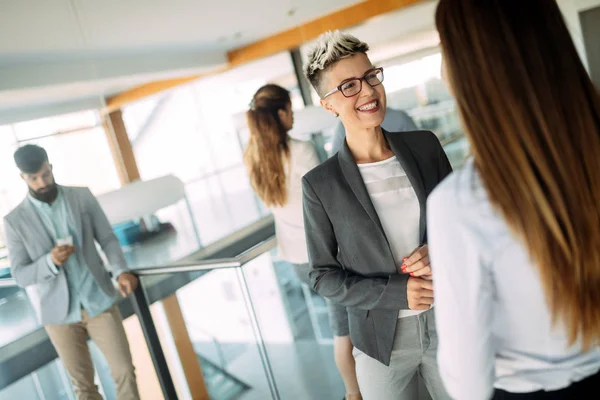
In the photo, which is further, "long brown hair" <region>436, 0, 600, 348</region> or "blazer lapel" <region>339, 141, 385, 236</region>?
"blazer lapel" <region>339, 141, 385, 236</region>

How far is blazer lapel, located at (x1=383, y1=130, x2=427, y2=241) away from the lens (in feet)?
3.86

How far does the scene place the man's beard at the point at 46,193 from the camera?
2.25 meters

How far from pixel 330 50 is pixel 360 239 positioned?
0.50 m

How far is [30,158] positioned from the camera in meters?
2.17

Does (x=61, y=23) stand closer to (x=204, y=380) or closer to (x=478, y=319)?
(x=204, y=380)

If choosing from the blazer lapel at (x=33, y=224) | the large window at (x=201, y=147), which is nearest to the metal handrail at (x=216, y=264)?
the blazer lapel at (x=33, y=224)

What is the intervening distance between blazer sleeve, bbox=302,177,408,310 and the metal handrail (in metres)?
0.77

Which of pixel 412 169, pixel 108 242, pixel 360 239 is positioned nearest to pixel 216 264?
pixel 108 242

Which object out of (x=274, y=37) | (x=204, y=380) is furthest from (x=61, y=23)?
(x=274, y=37)

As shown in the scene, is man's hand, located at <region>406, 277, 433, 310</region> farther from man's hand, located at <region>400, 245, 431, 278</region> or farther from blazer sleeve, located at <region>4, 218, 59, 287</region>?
blazer sleeve, located at <region>4, 218, 59, 287</region>

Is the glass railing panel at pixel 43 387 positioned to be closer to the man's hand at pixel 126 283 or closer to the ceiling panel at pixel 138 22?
the man's hand at pixel 126 283

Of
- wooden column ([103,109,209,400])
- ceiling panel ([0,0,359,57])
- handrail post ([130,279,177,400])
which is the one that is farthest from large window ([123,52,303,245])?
handrail post ([130,279,177,400])

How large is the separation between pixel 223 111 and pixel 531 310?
1140 cm

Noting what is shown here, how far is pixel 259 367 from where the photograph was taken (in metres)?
2.40
